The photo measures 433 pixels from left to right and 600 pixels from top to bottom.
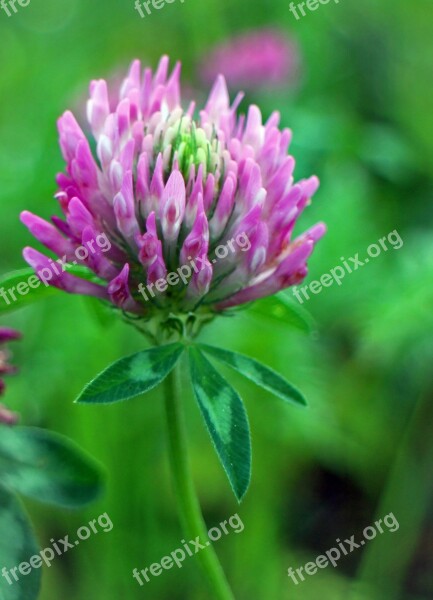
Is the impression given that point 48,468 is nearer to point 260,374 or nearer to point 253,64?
point 260,374

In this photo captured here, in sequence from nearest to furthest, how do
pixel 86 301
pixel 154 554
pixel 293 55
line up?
pixel 86 301, pixel 154 554, pixel 293 55

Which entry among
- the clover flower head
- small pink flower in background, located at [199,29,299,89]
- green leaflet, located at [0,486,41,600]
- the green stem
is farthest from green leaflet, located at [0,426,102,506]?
small pink flower in background, located at [199,29,299,89]

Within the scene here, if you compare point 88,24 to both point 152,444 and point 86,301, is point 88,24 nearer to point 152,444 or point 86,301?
point 152,444

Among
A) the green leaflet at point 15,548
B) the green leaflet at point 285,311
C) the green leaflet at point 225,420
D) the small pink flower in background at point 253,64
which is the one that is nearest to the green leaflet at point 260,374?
the green leaflet at point 225,420

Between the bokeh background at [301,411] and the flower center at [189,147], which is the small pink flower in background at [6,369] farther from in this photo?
the flower center at [189,147]

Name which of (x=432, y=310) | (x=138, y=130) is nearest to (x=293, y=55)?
(x=432, y=310)

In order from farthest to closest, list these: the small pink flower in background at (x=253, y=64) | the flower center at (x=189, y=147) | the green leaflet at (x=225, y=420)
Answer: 1. the small pink flower in background at (x=253, y=64)
2. the flower center at (x=189, y=147)
3. the green leaflet at (x=225, y=420)

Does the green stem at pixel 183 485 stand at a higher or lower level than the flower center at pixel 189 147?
lower

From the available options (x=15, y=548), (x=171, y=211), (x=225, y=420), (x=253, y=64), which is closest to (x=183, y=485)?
(x=225, y=420)
